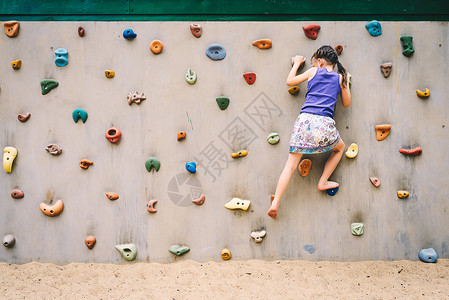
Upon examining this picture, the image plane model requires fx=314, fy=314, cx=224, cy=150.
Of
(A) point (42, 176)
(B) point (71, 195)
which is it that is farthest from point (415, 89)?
(A) point (42, 176)

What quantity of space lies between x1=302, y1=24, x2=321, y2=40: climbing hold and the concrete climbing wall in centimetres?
6

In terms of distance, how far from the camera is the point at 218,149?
2963mm

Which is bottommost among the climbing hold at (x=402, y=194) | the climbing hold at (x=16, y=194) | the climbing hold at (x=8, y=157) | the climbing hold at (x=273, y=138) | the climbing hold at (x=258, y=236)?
the climbing hold at (x=258, y=236)

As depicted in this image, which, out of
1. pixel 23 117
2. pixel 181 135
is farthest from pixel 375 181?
pixel 23 117

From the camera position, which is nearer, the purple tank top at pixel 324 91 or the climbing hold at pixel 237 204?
the purple tank top at pixel 324 91

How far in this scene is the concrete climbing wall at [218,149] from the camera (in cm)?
294

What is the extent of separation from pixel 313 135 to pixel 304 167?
1.30ft

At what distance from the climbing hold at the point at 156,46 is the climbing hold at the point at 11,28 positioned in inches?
51.3

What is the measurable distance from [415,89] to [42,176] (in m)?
3.64

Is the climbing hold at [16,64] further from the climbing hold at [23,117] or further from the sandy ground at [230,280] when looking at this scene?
the sandy ground at [230,280]

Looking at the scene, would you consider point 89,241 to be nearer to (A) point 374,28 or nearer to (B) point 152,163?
(B) point 152,163

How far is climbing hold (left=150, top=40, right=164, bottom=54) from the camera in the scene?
2.92m

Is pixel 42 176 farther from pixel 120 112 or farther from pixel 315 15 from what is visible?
pixel 315 15

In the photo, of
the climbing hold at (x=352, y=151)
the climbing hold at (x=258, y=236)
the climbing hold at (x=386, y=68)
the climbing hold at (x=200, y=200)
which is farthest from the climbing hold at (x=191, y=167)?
the climbing hold at (x=386, y=68)
